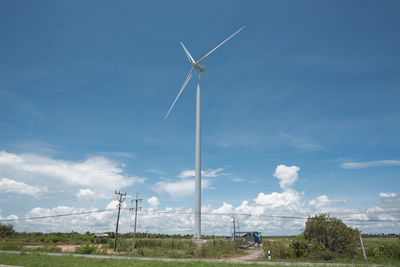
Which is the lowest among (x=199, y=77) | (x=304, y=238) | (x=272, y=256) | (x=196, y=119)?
(x=272, y=256)

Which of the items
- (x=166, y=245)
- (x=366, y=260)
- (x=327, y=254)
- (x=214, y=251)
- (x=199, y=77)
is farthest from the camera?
(x=199, y=77)

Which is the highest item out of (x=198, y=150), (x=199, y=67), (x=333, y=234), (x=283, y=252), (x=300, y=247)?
(x=199, y=67)

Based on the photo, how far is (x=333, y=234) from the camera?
2881 cm

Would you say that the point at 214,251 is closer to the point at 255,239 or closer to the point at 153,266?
the point at 153,266

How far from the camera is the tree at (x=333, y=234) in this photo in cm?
2823

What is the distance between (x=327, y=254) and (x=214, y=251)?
1508cm

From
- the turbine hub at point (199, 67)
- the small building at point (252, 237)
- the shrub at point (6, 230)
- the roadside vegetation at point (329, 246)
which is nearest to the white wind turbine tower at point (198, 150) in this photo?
the turbine hub at point (199, 67)

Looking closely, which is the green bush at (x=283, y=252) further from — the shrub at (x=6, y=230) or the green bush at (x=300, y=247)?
the shrub at (x=6, y=230)

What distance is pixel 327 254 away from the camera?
27.4 m

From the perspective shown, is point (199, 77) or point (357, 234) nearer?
point (357, 234)

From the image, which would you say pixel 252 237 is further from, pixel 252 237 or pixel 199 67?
pixel 199 67

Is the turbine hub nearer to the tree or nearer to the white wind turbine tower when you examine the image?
the white wind turbine tower

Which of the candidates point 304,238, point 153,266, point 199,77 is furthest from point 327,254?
point 199,77

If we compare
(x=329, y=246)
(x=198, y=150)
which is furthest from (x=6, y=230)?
(x=329, y=246)
